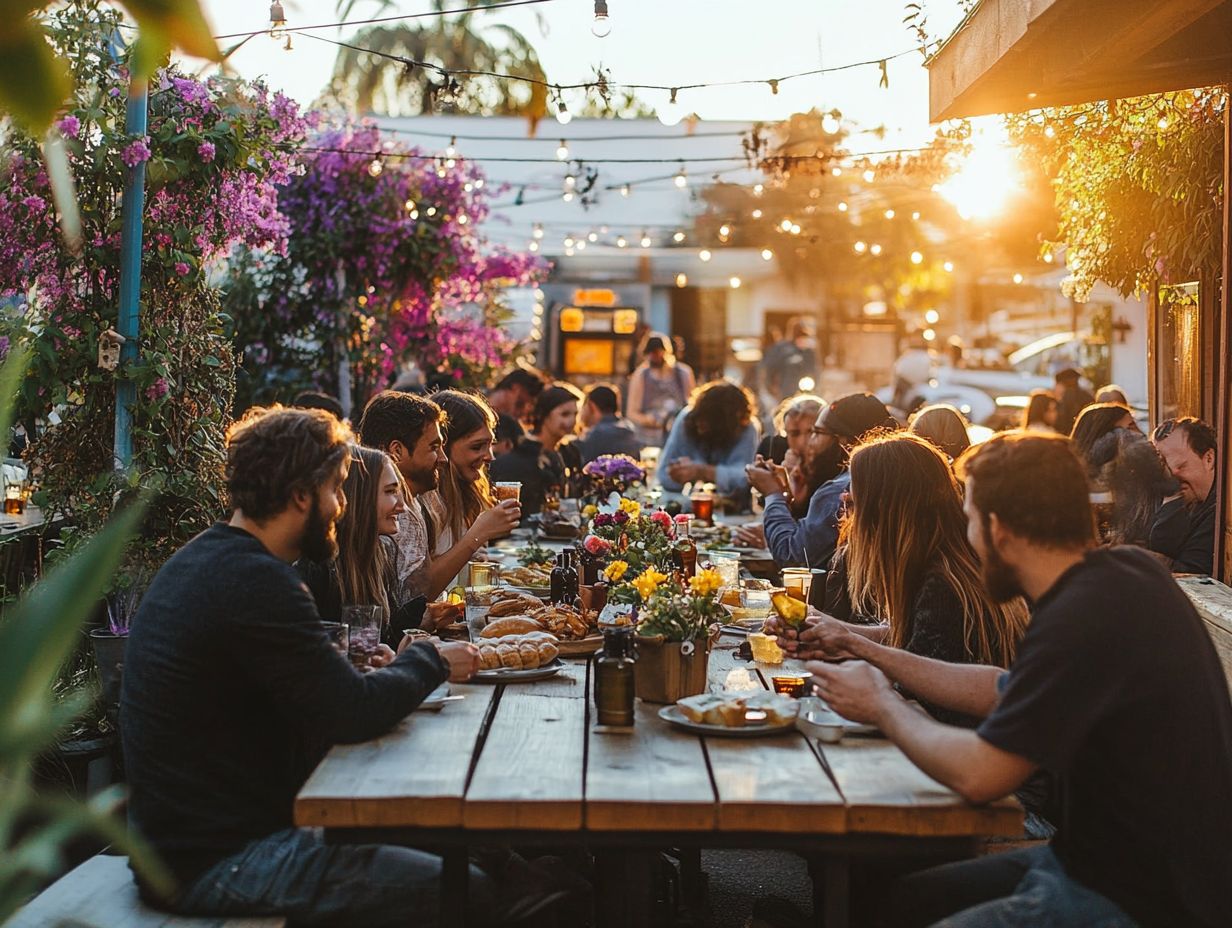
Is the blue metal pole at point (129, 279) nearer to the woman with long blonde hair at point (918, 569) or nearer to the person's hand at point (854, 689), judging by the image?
the woman with long blonde hair at point (918, 569)

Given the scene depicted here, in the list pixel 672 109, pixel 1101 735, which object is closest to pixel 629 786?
pixel 1101 735

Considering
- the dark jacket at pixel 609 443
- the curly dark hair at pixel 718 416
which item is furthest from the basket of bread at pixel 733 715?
the dark jacket at pixel 609 443

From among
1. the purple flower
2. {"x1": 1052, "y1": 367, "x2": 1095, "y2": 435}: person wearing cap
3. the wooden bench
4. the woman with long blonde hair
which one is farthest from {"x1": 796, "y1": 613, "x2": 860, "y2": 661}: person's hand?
{"x1": 1052, "y1": 367, "x2": 1095, "y2": 435}: person wearing cap

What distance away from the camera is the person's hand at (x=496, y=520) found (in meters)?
5.07

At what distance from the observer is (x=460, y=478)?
6.08 meters

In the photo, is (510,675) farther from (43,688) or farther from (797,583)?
(43,688)

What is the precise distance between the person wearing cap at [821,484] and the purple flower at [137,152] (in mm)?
2912

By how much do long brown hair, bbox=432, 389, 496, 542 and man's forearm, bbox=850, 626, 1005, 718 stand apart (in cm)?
291

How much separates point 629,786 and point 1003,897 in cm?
81

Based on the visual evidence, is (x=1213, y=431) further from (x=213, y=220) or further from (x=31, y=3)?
(x=31, y=3)

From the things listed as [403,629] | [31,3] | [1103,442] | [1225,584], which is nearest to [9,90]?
[31,3]

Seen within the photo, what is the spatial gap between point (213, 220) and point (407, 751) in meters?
3.40

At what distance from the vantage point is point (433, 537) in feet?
18.5

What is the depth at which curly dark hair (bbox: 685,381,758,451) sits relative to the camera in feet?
31.4
